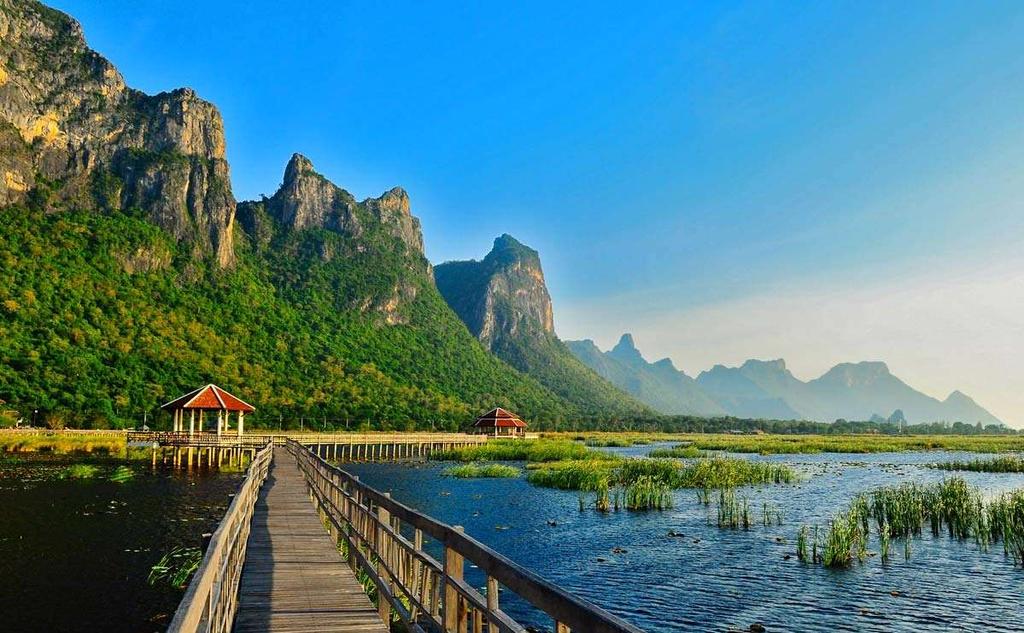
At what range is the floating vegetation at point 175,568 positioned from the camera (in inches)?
659

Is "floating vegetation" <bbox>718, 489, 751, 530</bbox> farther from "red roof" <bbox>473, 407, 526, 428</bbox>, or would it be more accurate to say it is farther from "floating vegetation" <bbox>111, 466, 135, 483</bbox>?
"red roof" <bbox>473, 407, 526, 428</bbox>

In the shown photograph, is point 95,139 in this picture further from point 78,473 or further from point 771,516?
point 771,516

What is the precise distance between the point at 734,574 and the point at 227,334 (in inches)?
4056

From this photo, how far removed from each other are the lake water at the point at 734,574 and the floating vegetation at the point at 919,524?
48cm

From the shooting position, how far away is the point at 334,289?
154m

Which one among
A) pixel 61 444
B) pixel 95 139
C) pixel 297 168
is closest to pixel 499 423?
pixel 61 444

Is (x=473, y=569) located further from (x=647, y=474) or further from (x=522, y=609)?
(x=647, y=474)

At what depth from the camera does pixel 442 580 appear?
5.91 meters

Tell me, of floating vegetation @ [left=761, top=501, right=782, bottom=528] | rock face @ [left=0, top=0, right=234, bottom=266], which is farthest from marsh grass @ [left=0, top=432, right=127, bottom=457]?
rock face @ [left=0, top=0, right=234, bottom=266]

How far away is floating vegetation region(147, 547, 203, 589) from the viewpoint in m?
16.7

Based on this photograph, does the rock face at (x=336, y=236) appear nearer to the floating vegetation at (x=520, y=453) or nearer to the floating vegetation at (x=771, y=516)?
the floating vegetation at (x=520, y=453)

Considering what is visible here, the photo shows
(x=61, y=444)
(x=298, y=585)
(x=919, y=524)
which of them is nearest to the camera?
(x=298, y=585)

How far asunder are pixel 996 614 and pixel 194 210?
139723mm

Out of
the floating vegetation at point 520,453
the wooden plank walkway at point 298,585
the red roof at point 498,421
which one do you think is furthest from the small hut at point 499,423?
the wooden plank walkway at point 298,585
